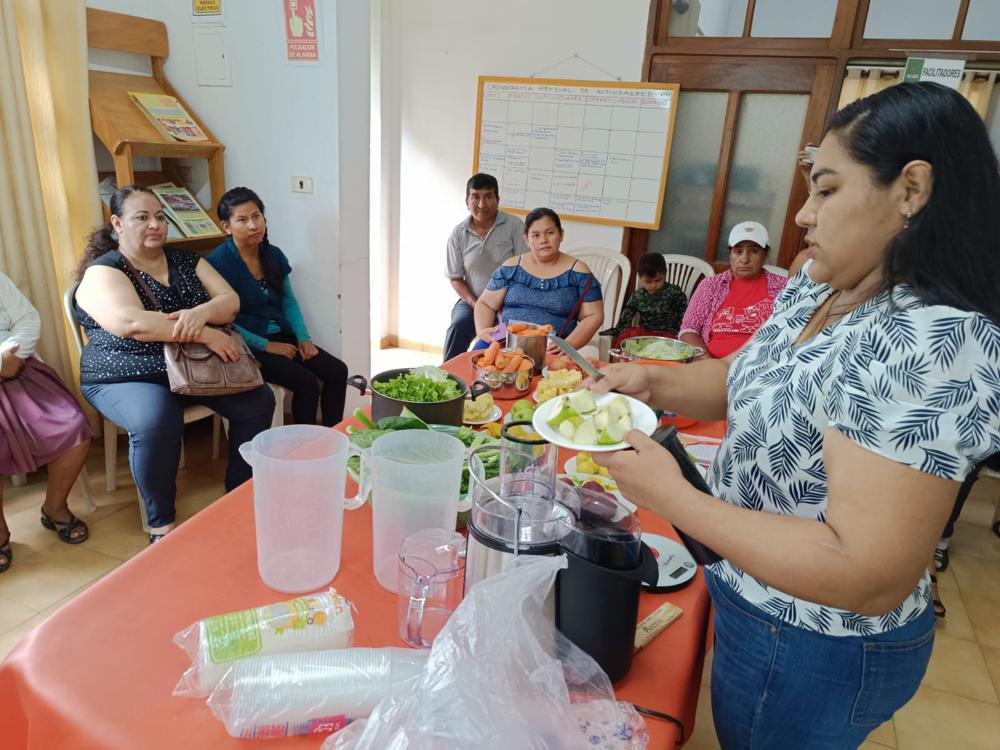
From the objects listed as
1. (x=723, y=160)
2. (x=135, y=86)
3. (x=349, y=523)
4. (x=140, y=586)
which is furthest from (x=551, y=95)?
(x=140, y=586)

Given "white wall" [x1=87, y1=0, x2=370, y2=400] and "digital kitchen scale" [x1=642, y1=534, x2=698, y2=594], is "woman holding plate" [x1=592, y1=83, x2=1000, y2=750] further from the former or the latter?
"white wall" [x1=87, y1=0, x2=370, y2=400]

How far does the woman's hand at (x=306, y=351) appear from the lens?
3.09m

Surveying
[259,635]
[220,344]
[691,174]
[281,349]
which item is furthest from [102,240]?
[691,174]

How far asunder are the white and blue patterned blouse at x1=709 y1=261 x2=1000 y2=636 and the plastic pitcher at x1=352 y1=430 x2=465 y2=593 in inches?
16.3

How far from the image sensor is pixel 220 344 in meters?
2.47

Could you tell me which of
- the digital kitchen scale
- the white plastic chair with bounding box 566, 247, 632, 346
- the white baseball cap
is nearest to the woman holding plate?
the digital kitchen scale

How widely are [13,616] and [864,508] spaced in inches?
95.1

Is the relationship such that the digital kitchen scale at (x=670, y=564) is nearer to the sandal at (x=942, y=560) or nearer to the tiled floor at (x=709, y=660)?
the tiled floor at (x=709, y=660)

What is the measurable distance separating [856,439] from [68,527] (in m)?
2.68

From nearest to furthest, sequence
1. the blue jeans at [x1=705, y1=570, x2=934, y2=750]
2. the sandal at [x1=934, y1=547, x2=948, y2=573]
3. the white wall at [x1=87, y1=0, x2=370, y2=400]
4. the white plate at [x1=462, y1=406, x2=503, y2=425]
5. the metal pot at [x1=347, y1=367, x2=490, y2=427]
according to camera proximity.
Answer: the blue jeans at [x1=705, y1=570, x2=934, y2=750]
the metal pot at [x1=347, y1=367, x2=490, y2=427]
the white plate at [x1=462, y1=406, x2=503, y2=425]
the sandal at [x1=934, y1=547, x2=948, y2=573]
the white wall at [x1=87, y1=0, x2=370, y2=400]

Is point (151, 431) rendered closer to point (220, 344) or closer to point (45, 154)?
point (220, 344)

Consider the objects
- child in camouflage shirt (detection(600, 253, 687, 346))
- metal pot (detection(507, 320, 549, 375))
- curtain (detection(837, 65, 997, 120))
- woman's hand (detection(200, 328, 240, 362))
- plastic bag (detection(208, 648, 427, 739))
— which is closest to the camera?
plastic bag (detection(208, 648, 427, 739))

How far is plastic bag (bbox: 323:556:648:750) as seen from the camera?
2.06ft

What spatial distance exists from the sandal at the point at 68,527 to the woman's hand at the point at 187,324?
31.3 inches
